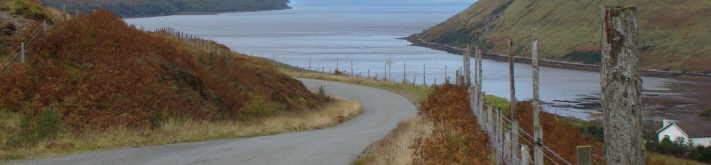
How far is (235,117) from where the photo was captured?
20859 millimetres

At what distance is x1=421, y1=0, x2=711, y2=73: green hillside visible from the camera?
10581 centimetres

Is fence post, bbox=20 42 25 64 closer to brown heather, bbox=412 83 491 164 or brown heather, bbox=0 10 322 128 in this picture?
brown heather, bbox=0 10 322 128

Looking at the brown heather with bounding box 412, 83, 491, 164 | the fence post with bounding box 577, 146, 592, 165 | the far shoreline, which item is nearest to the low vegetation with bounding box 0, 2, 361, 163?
the brown heather with bounding box 412, 83, 491, 164

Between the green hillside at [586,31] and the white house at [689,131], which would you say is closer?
the white house at [689,131]

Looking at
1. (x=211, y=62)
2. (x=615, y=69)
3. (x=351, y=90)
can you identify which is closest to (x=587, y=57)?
(x=351, y=90)

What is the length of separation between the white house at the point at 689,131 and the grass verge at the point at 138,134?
4206cm

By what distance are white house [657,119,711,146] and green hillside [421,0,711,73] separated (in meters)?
52.7

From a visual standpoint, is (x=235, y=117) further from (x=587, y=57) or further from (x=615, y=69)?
(x=587, y=57)

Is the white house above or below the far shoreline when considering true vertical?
below

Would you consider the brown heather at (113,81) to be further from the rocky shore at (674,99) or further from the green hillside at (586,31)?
the green hillside at (586,31)

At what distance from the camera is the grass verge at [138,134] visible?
10477 millimetres

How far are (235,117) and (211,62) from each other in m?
6.21

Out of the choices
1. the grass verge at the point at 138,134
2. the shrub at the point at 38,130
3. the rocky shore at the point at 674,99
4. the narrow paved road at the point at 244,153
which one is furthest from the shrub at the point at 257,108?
the rocky shore at the point at 674,99

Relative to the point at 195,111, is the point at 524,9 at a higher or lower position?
higher
